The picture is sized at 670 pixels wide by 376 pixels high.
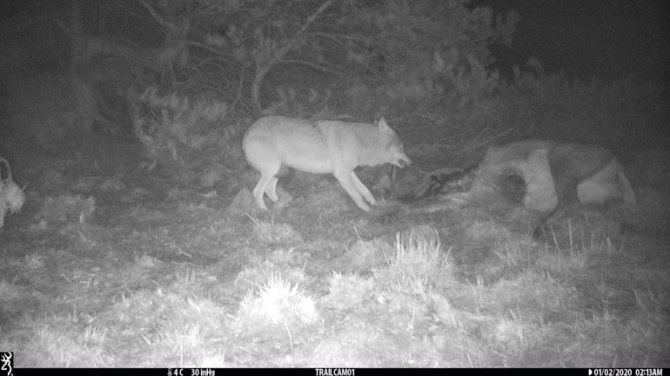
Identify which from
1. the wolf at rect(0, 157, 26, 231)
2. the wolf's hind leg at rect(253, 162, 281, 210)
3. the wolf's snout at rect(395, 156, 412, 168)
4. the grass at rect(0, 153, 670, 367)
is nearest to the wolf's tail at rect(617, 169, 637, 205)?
the grass at rect(0, 153, 670, 367)

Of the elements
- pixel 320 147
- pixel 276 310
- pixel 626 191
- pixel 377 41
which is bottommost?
pixel 276 310

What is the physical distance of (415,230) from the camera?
6207 millimetres

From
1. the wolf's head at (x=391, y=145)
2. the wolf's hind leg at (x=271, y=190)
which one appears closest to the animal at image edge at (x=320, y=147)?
the wolf's head at (x=391, y=145)

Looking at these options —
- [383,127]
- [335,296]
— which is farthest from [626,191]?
[335,296]

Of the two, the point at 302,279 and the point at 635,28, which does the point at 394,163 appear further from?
the point at 635,28

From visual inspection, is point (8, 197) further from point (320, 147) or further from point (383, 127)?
point (383, 127)

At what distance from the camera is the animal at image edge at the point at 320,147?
810 centimetres

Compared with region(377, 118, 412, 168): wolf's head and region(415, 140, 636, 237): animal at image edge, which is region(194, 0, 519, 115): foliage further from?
region(415, 140, 636, 237): animal at image edge

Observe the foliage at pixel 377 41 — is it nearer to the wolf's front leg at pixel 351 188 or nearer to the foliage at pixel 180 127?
the foliage at pixel 180 127

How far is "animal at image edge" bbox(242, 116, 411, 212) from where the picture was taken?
26.6ft

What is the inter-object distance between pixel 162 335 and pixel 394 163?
5590 millimetres

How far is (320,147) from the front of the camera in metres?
8.13

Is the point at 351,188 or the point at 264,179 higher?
the point at 264,179

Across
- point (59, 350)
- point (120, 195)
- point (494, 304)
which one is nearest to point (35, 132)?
point (120, 195)
